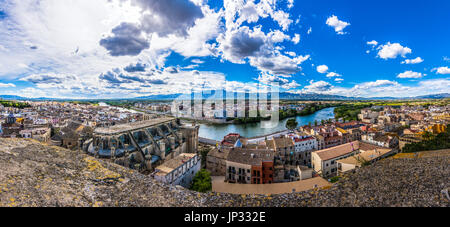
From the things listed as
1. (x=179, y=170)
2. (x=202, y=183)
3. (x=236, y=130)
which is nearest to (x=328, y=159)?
(x=202, y=183)

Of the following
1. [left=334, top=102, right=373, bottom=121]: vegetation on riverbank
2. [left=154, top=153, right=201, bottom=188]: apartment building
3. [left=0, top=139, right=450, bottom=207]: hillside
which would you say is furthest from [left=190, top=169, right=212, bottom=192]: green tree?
[left=334, top=102, right=373, bottom=121]: vegetation on riverbank

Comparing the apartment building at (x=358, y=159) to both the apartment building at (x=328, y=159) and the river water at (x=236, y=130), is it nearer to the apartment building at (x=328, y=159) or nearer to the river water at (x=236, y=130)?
the apartment building at (x=328, y=159)

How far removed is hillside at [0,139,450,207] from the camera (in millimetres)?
2188

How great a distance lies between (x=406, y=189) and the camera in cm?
286

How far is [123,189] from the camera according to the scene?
2.60m

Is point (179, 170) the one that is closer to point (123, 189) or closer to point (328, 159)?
point (123, 189)

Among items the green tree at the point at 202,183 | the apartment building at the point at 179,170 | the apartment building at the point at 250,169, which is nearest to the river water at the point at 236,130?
the apartment building at the point at 250,169

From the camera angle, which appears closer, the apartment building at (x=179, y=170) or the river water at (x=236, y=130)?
the apartment building at (x=179, y=170)

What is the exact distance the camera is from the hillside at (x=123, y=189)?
7.18 ft

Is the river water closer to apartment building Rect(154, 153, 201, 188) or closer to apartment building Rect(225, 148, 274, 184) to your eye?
apartment building Rect(225, 148, 274, 184)

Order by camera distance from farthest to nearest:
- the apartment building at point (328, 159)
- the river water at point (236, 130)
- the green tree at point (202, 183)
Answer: the river water at point (236, 130) < the apartment building at point (328, 159) < the green tree at point (202, 183)
